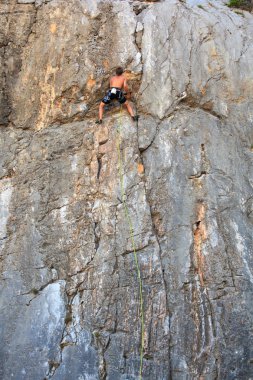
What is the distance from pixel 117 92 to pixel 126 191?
6.89 ft

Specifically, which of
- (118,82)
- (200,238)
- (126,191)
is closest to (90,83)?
(118,82)

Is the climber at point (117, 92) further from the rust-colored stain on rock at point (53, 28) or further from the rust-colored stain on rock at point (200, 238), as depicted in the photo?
the rust-colored stain on rock at point (200, 238)

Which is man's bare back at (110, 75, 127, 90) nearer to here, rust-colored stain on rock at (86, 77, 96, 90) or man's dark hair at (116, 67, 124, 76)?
man's dark hair at (116, 67, 124, 76)

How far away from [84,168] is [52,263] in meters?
2.06

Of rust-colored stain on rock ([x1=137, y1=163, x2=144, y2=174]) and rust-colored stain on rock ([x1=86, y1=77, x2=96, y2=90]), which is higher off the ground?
rust-colored stain on rock ([x1=86, y1=77, x2=96, y2=90])

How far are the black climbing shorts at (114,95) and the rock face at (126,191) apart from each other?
33 cm

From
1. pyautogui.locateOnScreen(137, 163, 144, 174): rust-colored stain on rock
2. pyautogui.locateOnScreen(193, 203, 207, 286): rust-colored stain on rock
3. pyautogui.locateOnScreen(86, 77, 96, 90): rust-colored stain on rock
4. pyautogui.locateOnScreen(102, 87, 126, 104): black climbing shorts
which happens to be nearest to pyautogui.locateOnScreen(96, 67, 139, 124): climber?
pyautogui.locateOnScreen(102, 87, 126, 104): black climbing shorts

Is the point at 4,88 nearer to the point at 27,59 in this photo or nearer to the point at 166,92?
the point at 27,59

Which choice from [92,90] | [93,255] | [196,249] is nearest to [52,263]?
[93,255]

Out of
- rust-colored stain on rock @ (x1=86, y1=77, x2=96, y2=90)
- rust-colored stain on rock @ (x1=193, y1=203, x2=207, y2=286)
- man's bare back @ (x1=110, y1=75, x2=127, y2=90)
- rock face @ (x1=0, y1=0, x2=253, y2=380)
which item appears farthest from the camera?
rust-colored stain on rock @ (x1=86, y1=77, x2=96, y2=90)

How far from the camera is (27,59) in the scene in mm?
11805

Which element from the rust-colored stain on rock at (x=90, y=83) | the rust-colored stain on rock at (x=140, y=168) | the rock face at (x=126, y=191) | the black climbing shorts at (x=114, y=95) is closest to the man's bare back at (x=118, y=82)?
the black climbing shorts at (x=114, y=95)

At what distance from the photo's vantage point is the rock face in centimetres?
941

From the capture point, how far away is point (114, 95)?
11.0m
